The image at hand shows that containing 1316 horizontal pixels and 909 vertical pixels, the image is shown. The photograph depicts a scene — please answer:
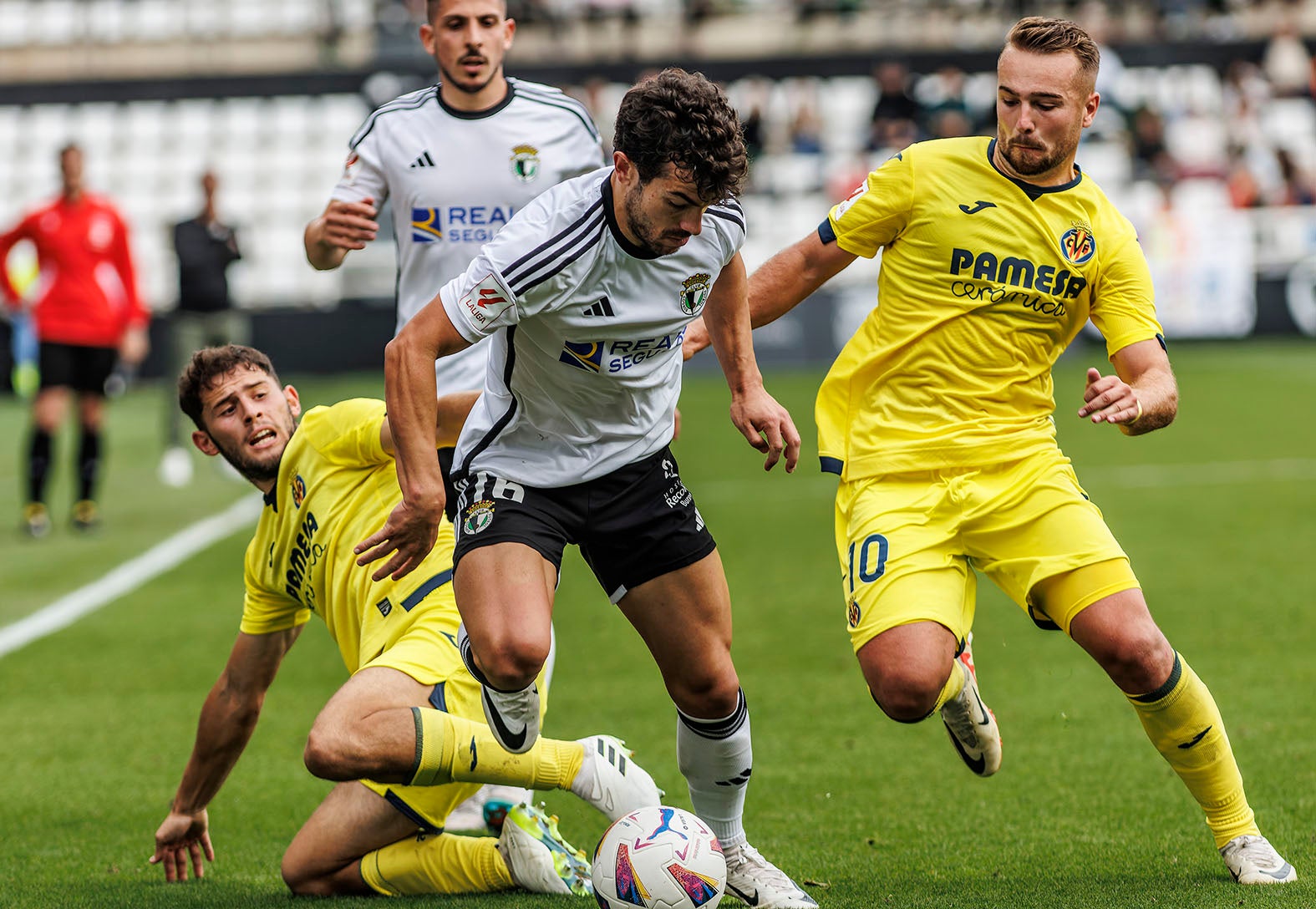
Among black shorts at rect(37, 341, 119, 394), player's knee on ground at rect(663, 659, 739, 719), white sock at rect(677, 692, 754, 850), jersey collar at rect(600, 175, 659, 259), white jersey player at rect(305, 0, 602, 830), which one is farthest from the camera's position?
black shorts at rect(37, 341, 119, 394)

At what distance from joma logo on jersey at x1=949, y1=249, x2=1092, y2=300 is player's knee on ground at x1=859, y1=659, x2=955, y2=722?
42.4 inches

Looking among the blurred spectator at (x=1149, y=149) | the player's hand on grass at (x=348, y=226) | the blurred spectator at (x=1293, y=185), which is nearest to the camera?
the player's hand on grass at (x=348, y=226)

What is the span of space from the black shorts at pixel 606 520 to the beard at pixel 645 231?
0.65m

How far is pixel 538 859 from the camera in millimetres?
4418

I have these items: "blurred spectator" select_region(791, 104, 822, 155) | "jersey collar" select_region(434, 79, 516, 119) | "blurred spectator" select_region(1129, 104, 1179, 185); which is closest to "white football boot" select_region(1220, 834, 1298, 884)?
"jersey collar" select_region(434, 79, 516, 119)

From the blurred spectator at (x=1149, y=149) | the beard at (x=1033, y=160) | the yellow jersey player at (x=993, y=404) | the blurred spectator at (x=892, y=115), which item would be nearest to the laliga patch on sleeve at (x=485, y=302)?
the yellow jersey player at (x=993, y=404)

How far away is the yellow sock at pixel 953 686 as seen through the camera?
14.2 ft

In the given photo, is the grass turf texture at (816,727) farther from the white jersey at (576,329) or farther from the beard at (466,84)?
the beard at (466,84)

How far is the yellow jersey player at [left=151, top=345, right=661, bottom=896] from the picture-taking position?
4172 mm

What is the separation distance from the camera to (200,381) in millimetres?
4750

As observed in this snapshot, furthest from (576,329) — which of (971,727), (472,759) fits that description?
(971,727)

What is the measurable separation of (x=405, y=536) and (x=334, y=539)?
0.93 meters

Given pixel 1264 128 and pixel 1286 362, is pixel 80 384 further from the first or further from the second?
pixel 1264 128

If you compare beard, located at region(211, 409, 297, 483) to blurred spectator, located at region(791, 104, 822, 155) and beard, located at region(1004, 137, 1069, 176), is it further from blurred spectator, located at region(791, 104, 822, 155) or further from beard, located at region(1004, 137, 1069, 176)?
blurred spectator, located at region(791, 104, 822, 155)
